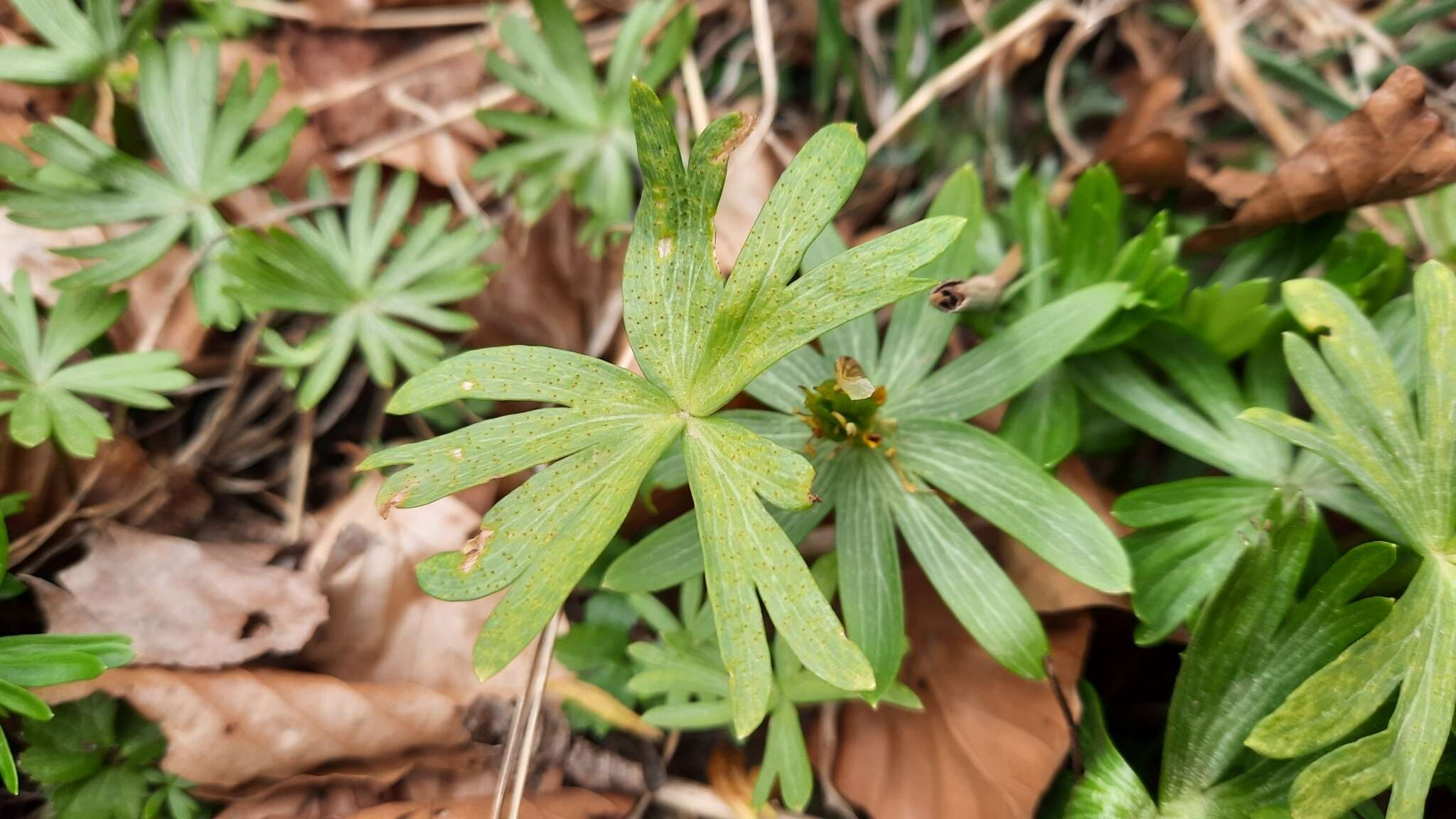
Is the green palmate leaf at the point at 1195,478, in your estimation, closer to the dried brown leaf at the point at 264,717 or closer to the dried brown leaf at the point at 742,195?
the dried brown leaf at the point at 742,195

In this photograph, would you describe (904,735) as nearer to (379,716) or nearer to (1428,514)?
(1428,514)

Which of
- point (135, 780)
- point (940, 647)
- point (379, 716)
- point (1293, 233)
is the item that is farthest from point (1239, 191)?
point (135, 780)

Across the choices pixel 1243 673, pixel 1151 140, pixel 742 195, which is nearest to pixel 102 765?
pixel 742 195

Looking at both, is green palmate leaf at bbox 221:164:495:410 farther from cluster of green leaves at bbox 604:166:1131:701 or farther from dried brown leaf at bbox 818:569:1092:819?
dried brown leaf at bbox 818:569:1092:819

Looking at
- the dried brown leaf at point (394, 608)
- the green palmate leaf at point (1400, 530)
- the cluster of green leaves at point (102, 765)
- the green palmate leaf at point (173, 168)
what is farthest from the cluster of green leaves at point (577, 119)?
the green palmate leaf at point (1400, 530)

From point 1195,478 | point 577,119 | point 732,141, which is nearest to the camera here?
point 732,141

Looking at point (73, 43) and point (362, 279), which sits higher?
point (73, 43)

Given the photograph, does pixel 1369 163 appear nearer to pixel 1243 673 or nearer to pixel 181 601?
pixel 1243 673

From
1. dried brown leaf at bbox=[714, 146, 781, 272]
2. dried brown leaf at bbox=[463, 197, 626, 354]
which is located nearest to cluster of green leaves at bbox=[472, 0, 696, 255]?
dried brown leaf at bbox=[463, 197, 626, 354]
